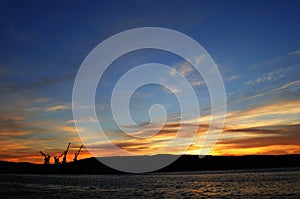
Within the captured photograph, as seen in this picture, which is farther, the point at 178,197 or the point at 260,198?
the point at 178,197

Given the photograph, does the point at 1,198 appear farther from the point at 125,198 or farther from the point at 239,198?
the point at 239,198

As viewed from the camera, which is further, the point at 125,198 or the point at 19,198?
the point at 125,198

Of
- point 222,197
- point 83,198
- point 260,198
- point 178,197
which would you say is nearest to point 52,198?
point 83,198

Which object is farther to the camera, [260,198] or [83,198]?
[83,198]

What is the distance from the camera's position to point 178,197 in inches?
2928

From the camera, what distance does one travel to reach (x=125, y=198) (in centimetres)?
7394

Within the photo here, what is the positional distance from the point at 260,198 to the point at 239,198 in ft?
13.2

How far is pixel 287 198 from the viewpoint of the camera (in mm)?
65062

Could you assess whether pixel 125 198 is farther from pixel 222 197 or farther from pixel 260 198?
pixel 260 198

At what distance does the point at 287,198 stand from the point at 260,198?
537 centimetres

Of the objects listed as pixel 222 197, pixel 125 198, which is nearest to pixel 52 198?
pixel 125 198

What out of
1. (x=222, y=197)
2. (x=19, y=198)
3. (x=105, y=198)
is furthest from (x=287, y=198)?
(x=19, y=198)

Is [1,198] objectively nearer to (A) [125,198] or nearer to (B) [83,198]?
(B) [83,198]

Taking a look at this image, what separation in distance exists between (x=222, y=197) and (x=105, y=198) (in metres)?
24.1
